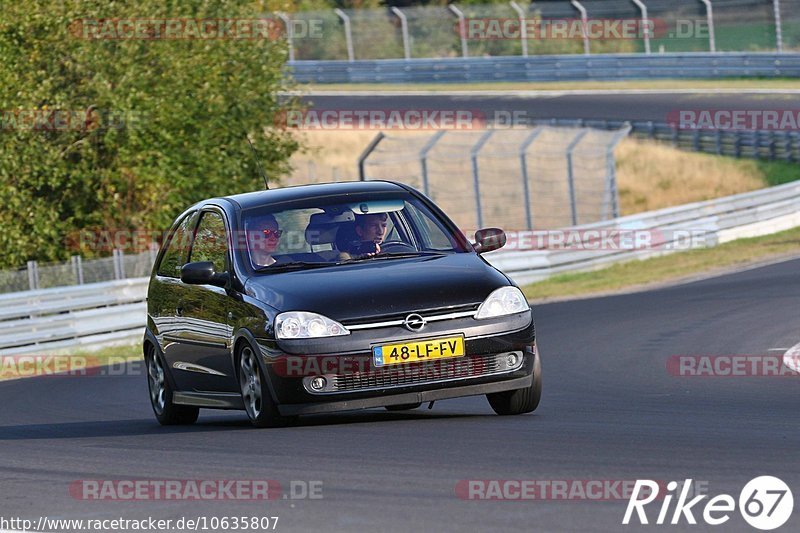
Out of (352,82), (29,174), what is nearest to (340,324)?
(29,174)

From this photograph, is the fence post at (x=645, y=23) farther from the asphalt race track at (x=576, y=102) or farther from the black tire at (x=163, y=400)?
the black tire at (x=163, y=400)

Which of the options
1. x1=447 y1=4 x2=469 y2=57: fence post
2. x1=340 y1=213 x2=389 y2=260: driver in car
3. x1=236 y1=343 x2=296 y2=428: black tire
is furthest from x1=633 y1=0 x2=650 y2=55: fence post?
x1=236 y1=343 x2=296 y2=428: black tire

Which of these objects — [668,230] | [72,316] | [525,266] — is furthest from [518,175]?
[72,316]

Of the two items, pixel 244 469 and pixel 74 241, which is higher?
pixel 244 469

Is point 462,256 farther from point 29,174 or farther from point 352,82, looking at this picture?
point 352,82

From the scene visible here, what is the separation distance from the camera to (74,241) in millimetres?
26500

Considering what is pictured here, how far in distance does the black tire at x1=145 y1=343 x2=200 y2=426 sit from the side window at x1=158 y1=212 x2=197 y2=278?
616 mm

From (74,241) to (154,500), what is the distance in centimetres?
2013

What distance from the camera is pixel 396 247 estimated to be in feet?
32.2

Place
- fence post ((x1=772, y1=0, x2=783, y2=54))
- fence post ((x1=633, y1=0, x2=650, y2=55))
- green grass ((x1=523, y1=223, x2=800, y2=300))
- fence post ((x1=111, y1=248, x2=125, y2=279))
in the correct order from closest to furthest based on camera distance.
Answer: fence post ((x1=111, y1=248, x2=125, y2=279)), green grass ((x1=523, y1=223, x2=800, y2=300)), fence post ((x1=772, y1=0, x2=783, y2=54)), fence post ((x1=633, y1=0, x2=650, y2=55))

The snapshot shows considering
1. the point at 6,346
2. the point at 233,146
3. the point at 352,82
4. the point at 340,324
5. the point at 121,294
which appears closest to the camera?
the point at 340,324

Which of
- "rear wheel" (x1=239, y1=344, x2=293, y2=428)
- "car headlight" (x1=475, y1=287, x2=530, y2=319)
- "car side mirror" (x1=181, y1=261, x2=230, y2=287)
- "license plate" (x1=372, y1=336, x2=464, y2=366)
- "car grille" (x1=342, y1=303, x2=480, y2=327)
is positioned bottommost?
"rear wheel" (x1=239, y1=344, x2=293, y2=428)

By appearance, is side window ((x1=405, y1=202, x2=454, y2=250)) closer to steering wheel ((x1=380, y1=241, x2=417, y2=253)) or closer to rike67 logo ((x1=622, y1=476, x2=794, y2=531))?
steering wheel ((x1=380, y1=241, x2=417, y2=253))

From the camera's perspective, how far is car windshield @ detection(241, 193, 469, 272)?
9.64 meters
